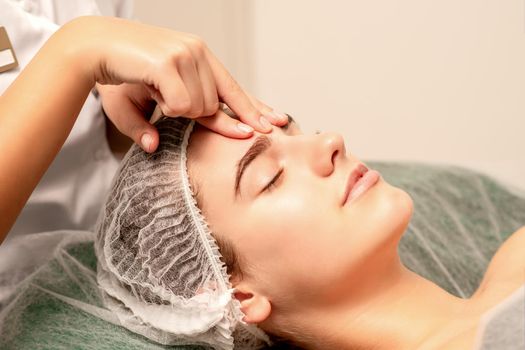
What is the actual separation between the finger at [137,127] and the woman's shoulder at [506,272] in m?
0.75

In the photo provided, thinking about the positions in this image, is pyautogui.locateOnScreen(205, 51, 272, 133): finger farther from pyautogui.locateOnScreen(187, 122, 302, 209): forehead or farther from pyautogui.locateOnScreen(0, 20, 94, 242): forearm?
pyautogui.locateOnScreen(0, 20, 94, 242): forearm

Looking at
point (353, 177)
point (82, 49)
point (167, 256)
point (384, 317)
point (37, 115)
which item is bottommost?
point (384, 317)

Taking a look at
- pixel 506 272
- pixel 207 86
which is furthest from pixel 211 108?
pixel 506 272

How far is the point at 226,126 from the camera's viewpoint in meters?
1.22

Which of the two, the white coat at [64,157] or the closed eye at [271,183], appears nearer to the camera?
the closed eye at [271,183]

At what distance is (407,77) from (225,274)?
123cm

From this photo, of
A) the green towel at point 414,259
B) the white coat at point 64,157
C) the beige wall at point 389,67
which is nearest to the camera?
the green towel at point 414,259

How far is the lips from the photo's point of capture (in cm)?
120

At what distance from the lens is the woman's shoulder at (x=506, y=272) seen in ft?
4.19

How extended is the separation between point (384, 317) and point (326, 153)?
1.16ft

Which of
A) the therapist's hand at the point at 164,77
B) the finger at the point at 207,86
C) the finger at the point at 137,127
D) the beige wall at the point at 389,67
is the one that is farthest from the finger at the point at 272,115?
the beige wall at the point at 389,67

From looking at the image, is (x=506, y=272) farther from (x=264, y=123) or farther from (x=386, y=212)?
(x=264, y=123)

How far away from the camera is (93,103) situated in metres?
1.59

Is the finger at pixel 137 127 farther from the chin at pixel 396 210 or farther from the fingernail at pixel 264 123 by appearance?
the chin at pixel 396 210
